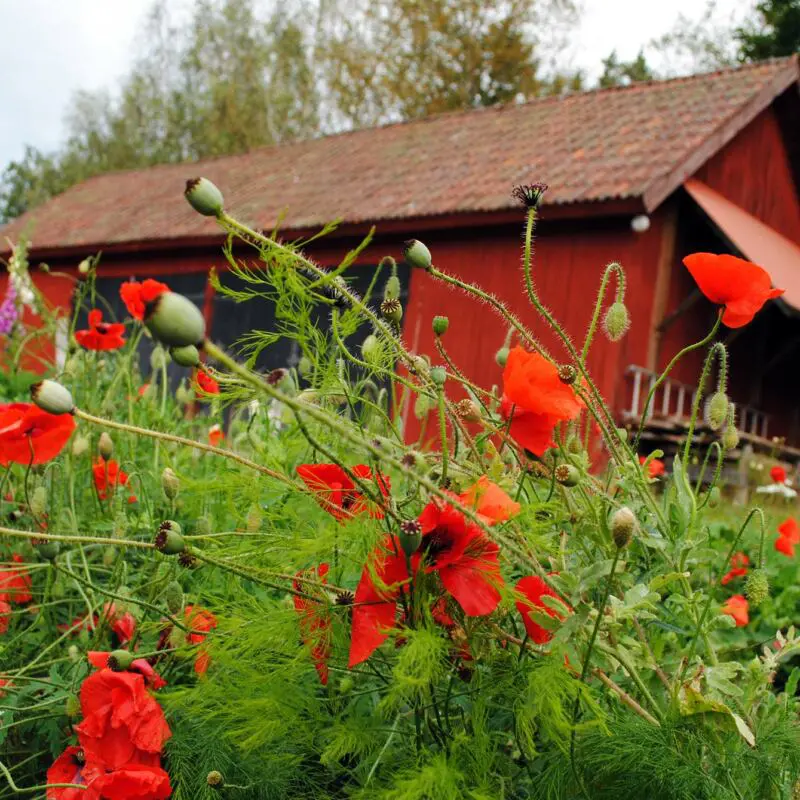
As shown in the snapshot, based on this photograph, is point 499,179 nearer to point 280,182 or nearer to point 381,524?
point 280,182

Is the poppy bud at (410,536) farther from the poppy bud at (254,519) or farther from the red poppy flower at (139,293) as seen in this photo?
the red poppy flower at (139,293)

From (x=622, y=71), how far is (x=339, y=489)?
31.7 metres

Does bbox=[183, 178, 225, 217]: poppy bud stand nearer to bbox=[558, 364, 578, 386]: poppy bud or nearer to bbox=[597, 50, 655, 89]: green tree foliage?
bbox=[558, 364, 578, 386]: poppy bud

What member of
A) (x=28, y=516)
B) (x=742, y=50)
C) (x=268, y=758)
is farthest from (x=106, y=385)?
(x=742, y=50)

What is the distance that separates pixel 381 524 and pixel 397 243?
9.50 metres

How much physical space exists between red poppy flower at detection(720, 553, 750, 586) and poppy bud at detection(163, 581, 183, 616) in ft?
4.30

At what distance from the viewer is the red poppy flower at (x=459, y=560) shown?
0.79 metres

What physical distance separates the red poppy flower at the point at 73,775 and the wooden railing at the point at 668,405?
274 inches

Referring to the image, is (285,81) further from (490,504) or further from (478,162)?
(490,504)

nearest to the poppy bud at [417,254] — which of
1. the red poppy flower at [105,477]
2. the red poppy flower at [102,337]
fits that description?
the red poppy flower at [105,477]

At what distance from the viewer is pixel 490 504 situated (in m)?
0.81

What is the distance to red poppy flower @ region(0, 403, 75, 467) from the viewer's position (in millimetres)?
1091

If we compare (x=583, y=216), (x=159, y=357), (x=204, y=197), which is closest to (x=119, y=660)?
(x=204, y=197)

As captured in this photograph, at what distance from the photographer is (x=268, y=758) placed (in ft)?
3.17
